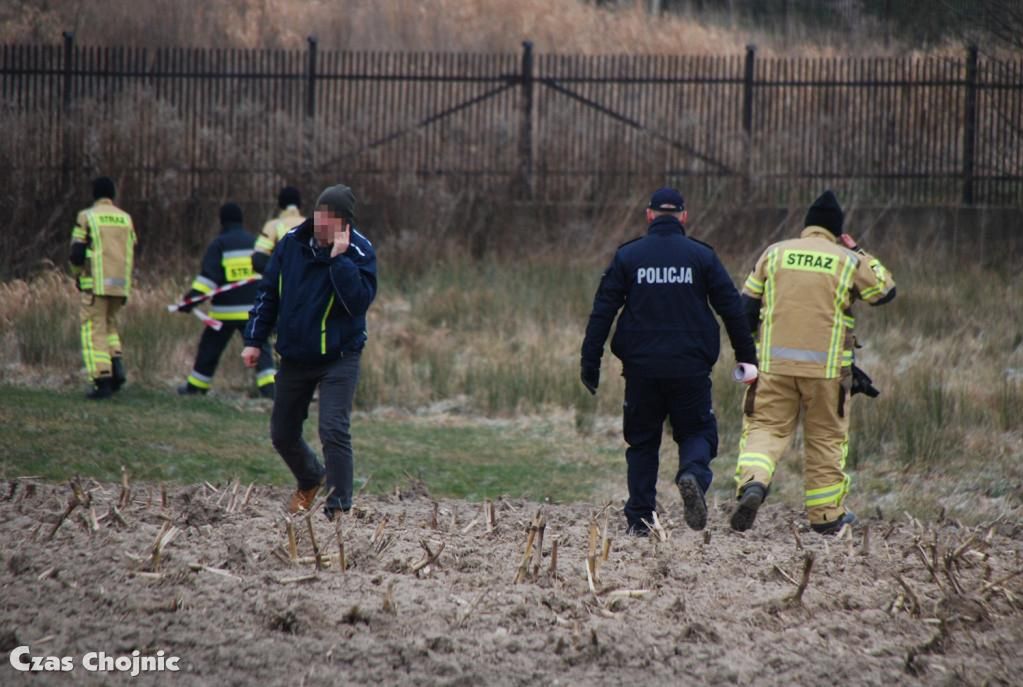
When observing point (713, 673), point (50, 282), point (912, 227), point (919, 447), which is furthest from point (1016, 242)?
point (713, 673)

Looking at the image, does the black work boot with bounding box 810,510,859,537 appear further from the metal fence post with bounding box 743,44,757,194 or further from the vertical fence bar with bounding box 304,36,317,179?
the vertical fence bar with bounding box 304,36,317,179

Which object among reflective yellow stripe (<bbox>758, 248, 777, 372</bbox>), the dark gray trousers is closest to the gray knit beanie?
the dark gray trousers

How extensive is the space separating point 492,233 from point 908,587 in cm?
1410

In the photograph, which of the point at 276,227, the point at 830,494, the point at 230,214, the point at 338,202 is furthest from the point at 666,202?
Result: the point at 230,214

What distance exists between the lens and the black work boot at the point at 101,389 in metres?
13.4

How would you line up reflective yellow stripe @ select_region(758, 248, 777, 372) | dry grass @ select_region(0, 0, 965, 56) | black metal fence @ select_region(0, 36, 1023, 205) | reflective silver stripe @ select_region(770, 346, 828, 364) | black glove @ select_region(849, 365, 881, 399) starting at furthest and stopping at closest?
dry grass @ select_region(0, 0, 965, 56), black metal fence @ select_region(0, 36, 1023, 205), black glove @ select_region(849, 365, 881, 399), reflective yellow stripe @ select_region(758, 248, 777, 372), reflective silver stripe @ select_region(770, 346, 828, 364)

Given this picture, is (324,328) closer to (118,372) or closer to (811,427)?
(811,427)

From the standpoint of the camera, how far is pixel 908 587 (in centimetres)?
563

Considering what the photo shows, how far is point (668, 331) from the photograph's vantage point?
295 inches

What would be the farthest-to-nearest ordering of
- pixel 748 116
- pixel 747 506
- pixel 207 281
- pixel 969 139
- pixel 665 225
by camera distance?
pixel 748 116, pixel 969 139, pixel 207 281, pixel 665 225, pixel 747 506

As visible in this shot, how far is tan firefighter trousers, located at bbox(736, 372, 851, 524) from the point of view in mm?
7832

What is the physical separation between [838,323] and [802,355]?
0.94 ft

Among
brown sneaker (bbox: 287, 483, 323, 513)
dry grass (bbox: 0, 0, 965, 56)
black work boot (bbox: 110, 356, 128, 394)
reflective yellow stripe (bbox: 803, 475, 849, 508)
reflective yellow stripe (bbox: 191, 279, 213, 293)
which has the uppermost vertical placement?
dry grass (bbox: 0, 0, 965, 56)

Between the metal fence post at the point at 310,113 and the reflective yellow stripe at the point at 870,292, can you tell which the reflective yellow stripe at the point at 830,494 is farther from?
the metal fence post at the point at 310,113
